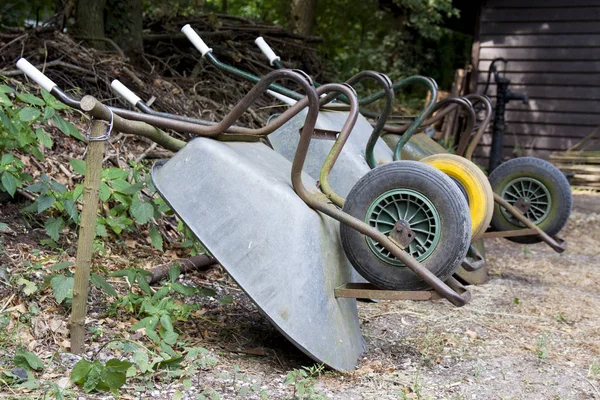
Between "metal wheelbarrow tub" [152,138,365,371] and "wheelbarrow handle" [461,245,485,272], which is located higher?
"metal wheelbarrow tub" [152,138,365,371]

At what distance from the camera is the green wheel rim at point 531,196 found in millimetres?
4816

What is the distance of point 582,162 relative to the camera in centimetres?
907

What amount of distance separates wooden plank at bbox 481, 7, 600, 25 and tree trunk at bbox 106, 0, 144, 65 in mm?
5232

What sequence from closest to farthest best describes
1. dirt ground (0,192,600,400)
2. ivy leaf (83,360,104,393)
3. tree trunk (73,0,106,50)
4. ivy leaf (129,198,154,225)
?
ivy leaf (83,360,104,393) < dirt ground (0,192,600,400) < ivy leaf (129,198,154,225) < tree trunk (73,0,106,50)

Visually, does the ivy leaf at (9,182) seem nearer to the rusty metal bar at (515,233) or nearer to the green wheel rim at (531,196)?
the rusty metal bar at (515,233)

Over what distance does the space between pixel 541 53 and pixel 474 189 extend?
20.2ft

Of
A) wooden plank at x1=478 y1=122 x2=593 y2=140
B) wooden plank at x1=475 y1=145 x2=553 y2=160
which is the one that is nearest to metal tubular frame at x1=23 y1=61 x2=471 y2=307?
wooden plank at x1=475 y1=145 x2=553 y2=160

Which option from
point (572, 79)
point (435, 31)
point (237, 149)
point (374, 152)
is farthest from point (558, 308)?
point (435, 31)

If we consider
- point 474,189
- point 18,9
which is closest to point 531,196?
point 474,189

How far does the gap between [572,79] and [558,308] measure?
6089 mm

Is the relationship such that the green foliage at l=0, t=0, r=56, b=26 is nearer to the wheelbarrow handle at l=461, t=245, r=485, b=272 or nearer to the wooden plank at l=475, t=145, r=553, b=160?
the wheelbarrow handle at l=461, t=245, r=485, b=272

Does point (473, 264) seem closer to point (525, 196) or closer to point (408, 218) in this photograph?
point (525, 196)

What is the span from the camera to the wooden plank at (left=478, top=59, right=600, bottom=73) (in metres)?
9.32

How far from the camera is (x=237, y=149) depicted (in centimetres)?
287
